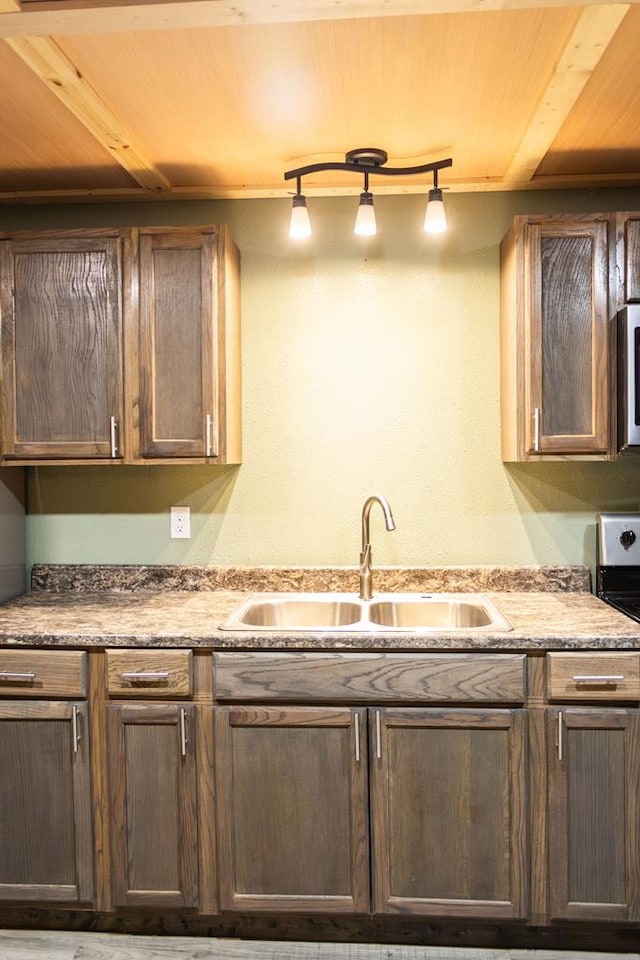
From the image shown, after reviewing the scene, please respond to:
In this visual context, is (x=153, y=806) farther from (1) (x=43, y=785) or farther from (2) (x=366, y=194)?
(2) (x=366, y=194)

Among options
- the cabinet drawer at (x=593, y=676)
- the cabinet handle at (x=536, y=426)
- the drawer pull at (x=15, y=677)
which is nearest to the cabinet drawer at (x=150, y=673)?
the drawer pull at (x=15, y=677)

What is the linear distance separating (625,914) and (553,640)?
74 centimetres

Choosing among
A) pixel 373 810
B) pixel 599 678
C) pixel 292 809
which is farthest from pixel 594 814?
pixel 292 809

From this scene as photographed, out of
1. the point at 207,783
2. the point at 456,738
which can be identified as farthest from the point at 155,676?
the point at 456,738

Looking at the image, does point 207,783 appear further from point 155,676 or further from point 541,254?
point 541,254

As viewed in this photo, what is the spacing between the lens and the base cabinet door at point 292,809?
202 cm

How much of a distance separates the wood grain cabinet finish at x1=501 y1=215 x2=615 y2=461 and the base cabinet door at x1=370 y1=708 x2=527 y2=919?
2.85 feet

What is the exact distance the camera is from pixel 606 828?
6.47 ft

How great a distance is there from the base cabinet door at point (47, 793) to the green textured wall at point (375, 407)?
79 centimetres

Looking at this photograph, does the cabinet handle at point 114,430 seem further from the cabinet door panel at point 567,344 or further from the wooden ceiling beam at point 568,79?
the wooden ceiling beam at point 568,79

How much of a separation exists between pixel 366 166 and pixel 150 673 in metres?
1.64

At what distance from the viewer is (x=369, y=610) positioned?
245cm

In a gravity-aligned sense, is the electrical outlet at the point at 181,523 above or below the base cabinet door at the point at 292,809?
above

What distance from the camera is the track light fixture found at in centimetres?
224
